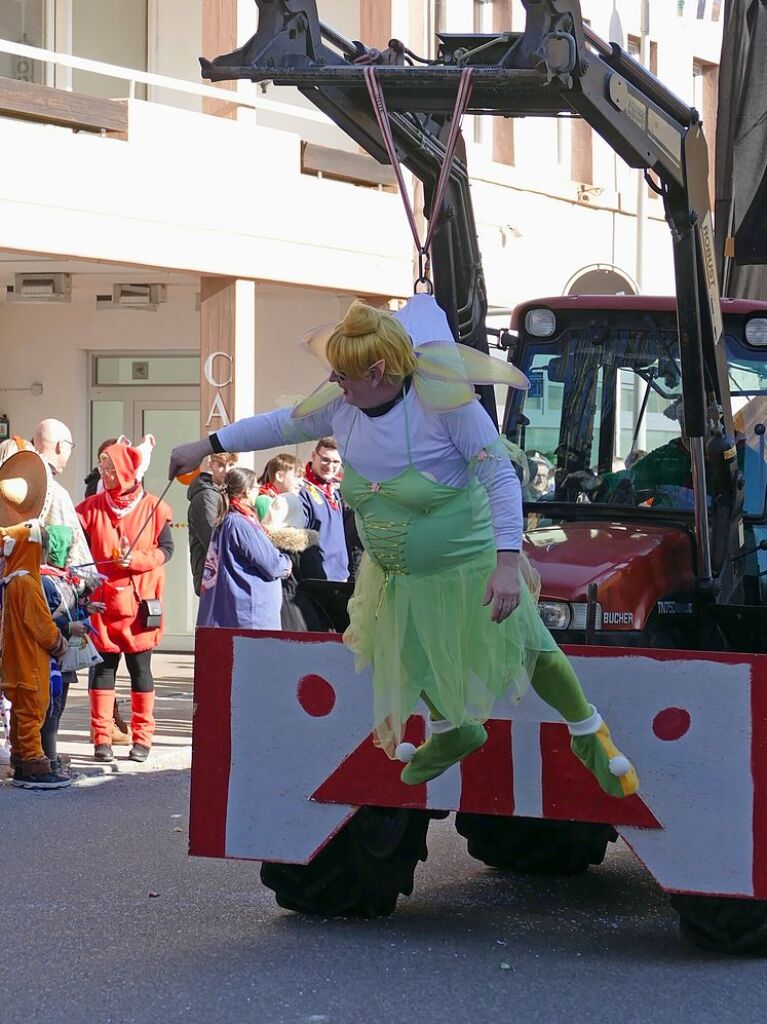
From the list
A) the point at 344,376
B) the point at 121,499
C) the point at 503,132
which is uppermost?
the point at 503,132

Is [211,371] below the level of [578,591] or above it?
above

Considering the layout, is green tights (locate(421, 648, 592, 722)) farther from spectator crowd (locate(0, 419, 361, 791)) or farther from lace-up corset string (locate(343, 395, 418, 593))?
spectator crowd (locate(0, 419, 361, 791))

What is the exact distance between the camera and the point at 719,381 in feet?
23.4

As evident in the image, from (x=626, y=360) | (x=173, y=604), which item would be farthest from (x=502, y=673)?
(x=173, y=604)

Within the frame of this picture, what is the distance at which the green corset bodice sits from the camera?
5.71 m

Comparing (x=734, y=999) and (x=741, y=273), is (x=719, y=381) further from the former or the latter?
(x=741, y=273)

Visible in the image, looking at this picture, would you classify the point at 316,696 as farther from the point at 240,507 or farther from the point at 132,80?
the point at 132,80

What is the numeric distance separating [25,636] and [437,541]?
452cm

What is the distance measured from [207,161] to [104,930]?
10.7 m

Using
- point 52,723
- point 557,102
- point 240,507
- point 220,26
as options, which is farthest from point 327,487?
point 220,26

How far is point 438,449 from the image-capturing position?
571 centimetres

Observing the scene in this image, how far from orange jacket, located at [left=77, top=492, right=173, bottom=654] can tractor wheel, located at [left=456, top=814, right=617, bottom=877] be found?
3.85 meters

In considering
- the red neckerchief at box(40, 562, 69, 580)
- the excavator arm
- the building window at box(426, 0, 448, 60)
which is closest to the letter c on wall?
the building window at box(426, 0, 448, 60)

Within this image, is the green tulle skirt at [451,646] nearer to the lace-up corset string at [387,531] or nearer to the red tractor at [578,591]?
the lace-up corset string at [387,531]
